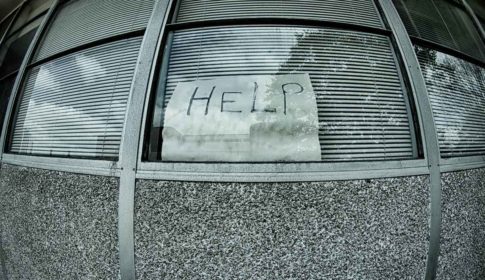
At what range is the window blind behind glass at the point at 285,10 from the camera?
2.11 metres

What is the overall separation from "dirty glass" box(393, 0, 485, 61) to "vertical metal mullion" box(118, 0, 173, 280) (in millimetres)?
2202

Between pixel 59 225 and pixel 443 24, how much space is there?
13.0 ft

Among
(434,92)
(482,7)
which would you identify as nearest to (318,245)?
(434,92)

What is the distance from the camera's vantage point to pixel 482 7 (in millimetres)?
3713

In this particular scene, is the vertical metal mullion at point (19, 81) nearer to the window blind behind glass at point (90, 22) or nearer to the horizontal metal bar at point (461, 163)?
the window blind behind glass at point (90, 22)

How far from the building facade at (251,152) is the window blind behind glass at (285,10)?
14 millimetres

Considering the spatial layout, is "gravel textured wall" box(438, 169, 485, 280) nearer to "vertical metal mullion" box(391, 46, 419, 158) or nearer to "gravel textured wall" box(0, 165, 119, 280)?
"vertical metal mullion" box(391, 46, 419, 158)

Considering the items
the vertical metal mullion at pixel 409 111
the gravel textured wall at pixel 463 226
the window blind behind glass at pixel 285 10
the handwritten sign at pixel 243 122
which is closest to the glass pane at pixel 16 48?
the window blind behind glass at pixel 285 10

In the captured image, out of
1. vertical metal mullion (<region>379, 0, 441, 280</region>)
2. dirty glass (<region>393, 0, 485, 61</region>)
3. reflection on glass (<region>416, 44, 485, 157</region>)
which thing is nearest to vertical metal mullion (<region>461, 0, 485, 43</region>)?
dirty glass (<region>393, 0, 485, 61</region>)

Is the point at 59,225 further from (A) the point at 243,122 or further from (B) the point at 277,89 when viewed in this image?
(B) the point at 277,89

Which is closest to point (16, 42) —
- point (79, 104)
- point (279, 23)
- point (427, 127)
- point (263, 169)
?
point (79, 104)

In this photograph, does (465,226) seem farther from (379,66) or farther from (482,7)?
(482,7)

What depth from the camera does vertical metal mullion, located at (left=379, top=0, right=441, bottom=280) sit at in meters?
1.73

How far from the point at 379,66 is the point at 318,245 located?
1419 mm
